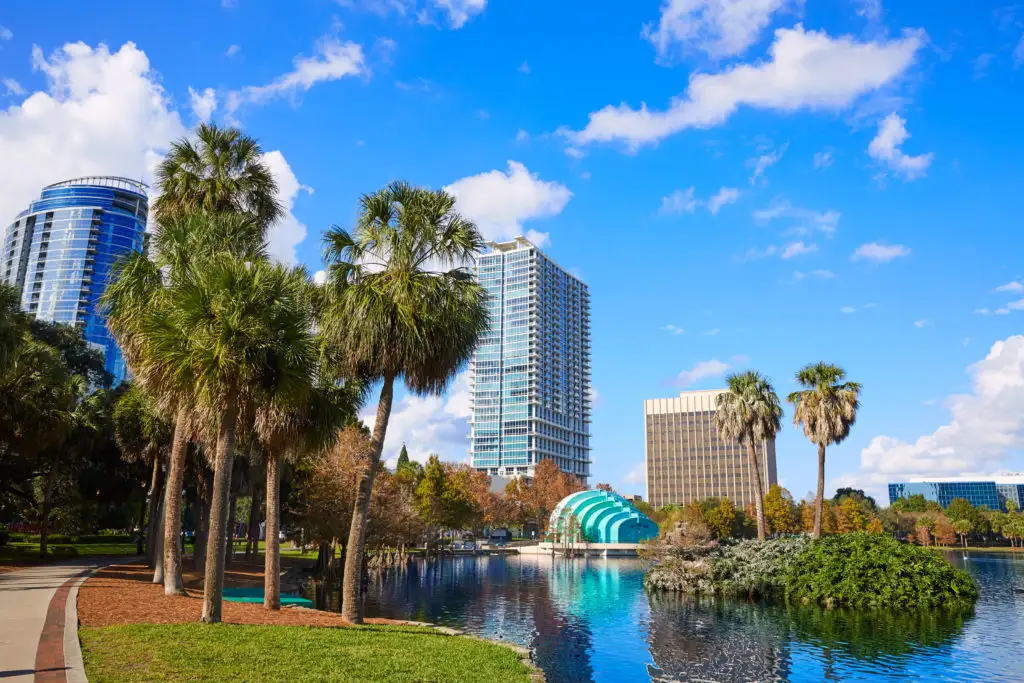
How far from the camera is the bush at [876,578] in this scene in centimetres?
3584

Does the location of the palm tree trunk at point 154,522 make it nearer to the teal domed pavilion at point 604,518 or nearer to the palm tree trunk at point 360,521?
the palm tree trunk at point 360,521

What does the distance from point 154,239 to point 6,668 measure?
14.8 meters

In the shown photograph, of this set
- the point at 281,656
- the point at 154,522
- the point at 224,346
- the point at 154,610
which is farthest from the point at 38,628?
the point at 154,522

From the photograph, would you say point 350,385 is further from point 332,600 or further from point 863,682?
point 863,682

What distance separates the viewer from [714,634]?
28.1 meters

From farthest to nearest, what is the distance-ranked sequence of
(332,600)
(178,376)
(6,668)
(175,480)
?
(332,600)
(175,480)
(178,376)
(6,668)

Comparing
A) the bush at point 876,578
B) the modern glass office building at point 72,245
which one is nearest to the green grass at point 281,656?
the bush at point 876,578

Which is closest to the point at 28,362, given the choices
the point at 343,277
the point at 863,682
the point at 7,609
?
the point at 7,609

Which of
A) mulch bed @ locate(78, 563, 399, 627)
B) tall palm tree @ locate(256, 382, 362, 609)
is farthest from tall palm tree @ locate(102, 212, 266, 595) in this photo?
tall palm tree @ locate(256, 382, 362, 609)

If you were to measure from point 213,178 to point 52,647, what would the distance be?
18.1 m

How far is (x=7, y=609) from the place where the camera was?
1967 centimetres

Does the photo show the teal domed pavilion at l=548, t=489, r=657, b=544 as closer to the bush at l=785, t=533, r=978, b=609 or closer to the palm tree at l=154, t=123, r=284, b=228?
the bush at l=785, t=533, r=978, b=609

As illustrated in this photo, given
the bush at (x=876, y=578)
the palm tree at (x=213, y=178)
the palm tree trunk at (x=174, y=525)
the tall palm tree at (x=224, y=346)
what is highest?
the palm tree at (x=213, y=178)

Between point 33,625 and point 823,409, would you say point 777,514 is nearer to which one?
point 823,409
